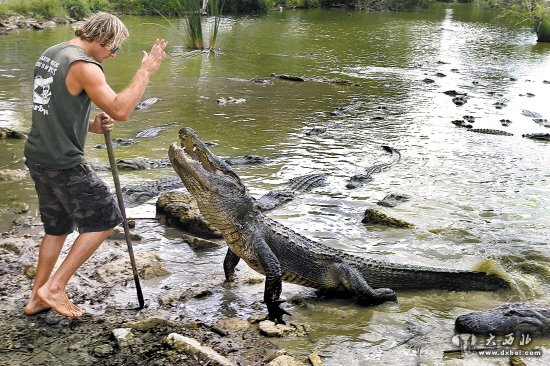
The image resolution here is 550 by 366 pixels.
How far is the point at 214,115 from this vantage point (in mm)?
12047

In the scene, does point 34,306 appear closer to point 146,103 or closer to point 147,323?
point 147,323

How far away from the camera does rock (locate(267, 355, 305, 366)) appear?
3.51 metres

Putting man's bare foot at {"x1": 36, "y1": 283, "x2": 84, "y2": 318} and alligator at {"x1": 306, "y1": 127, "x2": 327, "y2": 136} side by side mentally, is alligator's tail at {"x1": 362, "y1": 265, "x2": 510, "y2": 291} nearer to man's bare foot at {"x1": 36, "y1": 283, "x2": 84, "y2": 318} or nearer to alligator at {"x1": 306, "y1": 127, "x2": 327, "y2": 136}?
man's bare foot at {"x1": 36, "y1": 283, "x2": 84, "y2": 318}

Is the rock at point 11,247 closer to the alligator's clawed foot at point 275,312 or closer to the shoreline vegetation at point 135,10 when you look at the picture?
the alligator's clawed foot at point 275,312

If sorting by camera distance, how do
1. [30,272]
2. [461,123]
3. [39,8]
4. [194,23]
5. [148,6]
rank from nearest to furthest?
[30,272] < [461,123] < [194,23] < [39,8] < [148,6]

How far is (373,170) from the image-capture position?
862 centimetres

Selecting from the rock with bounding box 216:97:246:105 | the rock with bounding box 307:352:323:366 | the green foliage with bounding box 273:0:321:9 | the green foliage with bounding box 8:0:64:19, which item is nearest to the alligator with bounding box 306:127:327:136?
the rock with bounding box 216:97:246:105

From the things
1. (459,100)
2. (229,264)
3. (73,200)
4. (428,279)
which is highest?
(73,200)

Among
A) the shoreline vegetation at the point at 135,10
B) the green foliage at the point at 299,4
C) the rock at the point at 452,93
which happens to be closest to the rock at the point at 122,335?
the rock at the point at 452,93

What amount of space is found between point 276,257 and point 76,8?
27.9 meters

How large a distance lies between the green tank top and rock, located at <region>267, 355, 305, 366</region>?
5.73 ft

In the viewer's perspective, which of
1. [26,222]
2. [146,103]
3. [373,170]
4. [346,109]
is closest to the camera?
[26,222]

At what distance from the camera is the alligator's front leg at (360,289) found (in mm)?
4664

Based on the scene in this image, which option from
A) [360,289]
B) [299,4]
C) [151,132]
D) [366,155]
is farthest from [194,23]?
[299,4]
